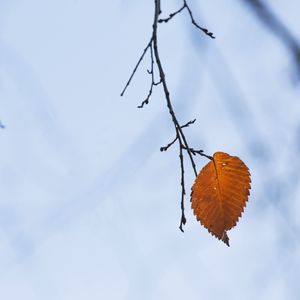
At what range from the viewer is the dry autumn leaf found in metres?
2.16

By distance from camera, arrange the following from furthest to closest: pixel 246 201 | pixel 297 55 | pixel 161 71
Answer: pixel 246 201, pixel 161 71, pixel 297 55

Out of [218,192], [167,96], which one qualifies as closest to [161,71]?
[167,96]

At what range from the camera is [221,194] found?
2.19m

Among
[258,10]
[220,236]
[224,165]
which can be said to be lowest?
[220,236]

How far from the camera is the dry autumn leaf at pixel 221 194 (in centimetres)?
216

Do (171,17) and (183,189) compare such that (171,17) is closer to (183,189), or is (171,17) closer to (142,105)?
(142,105)

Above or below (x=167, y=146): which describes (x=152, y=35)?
above

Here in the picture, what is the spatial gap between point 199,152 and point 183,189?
0.31 feet

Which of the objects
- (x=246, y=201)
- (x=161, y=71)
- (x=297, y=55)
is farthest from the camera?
(x=246, y=201)

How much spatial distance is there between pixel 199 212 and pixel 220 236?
3.3 inches

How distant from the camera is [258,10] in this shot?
1.97 metres

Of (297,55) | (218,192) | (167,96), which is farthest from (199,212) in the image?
(297,55)

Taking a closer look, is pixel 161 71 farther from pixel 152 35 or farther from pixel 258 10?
pixel 258 10

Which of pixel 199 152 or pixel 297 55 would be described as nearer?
pixel 297 55
